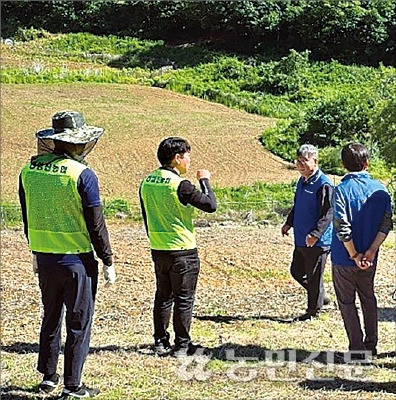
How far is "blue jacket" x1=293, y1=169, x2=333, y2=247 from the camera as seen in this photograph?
20.8ft

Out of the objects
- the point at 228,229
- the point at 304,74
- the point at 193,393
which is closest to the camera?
the point at 193,393

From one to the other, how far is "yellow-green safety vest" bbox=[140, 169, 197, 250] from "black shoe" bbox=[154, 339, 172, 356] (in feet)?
2.30

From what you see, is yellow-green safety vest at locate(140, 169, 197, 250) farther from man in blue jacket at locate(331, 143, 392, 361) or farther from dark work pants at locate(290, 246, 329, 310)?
dark work pants at locate(290, 246, 329, 310)

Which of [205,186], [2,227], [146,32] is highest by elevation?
[146,32]

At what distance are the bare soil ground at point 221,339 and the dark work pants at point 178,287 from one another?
0.85 ft

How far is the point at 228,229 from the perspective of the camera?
1350 centimetres

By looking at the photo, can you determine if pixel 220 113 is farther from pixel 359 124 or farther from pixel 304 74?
pixel 304 74

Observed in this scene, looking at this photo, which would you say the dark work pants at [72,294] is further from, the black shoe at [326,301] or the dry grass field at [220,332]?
the black shoe at [326,301]

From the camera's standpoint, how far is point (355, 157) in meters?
5.13

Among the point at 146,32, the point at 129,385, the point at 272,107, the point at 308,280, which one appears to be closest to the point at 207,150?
the point at 272,107

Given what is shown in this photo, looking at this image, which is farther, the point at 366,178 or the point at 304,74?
the point at 304,74

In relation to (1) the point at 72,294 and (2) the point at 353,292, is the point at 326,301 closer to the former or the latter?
(2) the point at 353,292

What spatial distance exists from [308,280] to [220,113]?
2866 centimetres

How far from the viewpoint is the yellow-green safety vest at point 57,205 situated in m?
4.34
